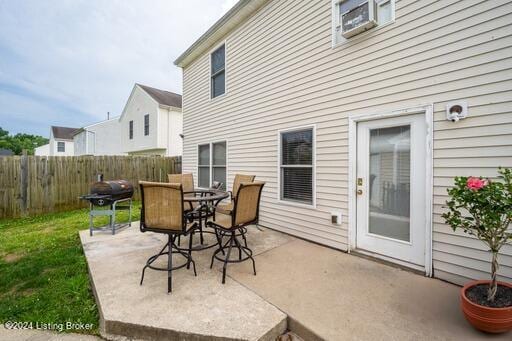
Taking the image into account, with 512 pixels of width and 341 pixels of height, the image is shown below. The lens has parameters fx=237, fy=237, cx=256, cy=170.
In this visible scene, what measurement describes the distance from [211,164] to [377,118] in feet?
15.8

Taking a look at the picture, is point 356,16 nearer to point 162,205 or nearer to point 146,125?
point 162,205

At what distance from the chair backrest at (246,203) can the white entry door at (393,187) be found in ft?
5.22

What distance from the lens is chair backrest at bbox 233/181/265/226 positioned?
2.78 metres

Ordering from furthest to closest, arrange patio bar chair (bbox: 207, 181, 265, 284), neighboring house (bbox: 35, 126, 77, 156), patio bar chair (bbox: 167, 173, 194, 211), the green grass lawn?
neighboring house (bbox: 35, 126, 77, 156)
patio bar chair (bbox: 167, 173, 194, 211)
patio bar chair (bbox: 207, 181, 265, 284)
the green grass lawn

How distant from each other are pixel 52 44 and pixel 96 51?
1.98 m

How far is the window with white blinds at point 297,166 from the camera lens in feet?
13.9

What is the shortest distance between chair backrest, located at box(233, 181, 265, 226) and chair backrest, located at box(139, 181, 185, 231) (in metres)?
0.63

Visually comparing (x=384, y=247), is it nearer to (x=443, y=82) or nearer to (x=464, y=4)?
(x=443, y=82)

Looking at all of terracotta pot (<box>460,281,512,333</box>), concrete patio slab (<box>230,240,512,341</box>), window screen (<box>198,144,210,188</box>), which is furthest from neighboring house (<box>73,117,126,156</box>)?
terracotta pot (<box>460,281,512,333</box>)

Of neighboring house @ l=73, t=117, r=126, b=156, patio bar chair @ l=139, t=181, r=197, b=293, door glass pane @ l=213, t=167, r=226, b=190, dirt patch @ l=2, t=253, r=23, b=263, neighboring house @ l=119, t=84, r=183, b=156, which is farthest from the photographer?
neighboring house @ l=73, t=117, r=126, b=156

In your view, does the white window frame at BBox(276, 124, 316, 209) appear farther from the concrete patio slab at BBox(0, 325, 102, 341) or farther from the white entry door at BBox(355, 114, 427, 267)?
the concrete patio slab at BBox(0, 325, 102, 341)

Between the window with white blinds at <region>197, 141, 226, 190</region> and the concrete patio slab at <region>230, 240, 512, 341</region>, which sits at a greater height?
the window with white blinds at <region>197, 141, 226, 190</region>

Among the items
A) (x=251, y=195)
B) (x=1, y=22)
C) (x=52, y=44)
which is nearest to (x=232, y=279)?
(x=251, y=195)

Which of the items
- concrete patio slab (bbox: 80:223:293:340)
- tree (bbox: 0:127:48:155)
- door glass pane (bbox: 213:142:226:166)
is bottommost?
concrete patio slab (bbox: 80:223:293:340)
